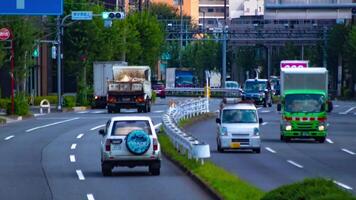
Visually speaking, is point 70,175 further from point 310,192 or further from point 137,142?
point 310,192

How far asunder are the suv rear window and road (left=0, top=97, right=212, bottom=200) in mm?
1198

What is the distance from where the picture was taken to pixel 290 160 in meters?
35.3

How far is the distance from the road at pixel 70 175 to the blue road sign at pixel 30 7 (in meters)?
5.21

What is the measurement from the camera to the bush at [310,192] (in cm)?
1361

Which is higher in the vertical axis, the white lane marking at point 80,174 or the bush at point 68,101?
the white lane marking at point 80,174

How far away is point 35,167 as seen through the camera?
31703 mm

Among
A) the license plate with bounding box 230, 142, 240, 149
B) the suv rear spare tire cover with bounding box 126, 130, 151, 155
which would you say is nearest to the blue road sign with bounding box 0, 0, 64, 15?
the license plate with bounding box 230, 142, 240, 149

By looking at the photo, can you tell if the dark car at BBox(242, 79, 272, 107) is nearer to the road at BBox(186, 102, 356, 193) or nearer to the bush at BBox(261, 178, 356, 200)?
the road at BBox(186, 102, 356, 193)

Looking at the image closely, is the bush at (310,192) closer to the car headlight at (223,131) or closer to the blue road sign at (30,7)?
the car headlight at (223,131)

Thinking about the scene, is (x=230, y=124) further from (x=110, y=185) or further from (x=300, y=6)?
(x=300, y=6)

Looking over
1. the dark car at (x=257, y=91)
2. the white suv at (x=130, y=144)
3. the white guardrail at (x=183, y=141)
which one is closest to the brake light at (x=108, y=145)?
the white suv at (x=130, y=144)

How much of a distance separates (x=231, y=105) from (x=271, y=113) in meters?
35.0

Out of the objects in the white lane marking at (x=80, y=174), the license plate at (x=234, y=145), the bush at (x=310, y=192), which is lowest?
the license plate at (x=234, y=145)

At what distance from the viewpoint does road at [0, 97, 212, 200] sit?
934 inches
